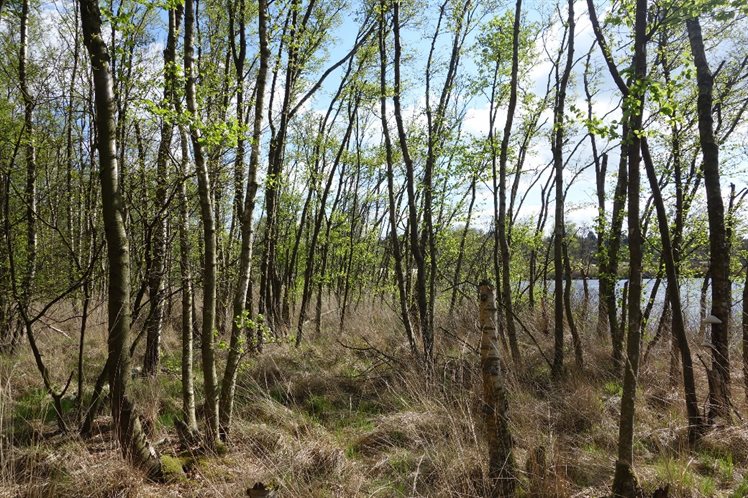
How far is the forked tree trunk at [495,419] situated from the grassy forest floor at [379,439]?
0.14 m

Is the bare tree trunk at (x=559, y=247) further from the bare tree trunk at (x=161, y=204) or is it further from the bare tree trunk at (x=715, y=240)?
the bare tree trunk at (x=161, y=204)

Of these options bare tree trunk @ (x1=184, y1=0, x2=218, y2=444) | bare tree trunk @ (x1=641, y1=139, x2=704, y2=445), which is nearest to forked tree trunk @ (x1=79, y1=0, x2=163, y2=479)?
bare tree trunk @ (x1=184, y1=0, x2=218, y2=444)

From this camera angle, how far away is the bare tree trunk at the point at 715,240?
4.52 meters

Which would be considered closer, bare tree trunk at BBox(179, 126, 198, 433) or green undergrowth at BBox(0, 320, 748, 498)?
green undergrowth at BBox(0, 320, 748, 498)

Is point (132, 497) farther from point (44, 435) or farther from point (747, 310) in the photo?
point (747, 310)

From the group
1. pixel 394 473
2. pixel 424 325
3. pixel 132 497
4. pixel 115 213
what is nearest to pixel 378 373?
pixel 424 325

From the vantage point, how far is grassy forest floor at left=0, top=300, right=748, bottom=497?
3350 mm

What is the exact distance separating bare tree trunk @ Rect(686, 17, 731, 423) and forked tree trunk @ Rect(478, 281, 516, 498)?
2.82 metres

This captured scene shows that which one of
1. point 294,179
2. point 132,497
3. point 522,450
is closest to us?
point 132,497

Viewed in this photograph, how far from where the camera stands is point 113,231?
3.43m

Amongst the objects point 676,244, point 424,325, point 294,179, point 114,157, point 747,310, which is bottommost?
point 424,325

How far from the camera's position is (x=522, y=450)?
153 inches

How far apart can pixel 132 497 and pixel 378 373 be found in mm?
4332

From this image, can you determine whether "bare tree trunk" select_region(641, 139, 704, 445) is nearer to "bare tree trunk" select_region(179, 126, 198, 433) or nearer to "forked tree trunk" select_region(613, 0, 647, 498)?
"forked tree trunk" select_region(613, 0, 647, 498)
